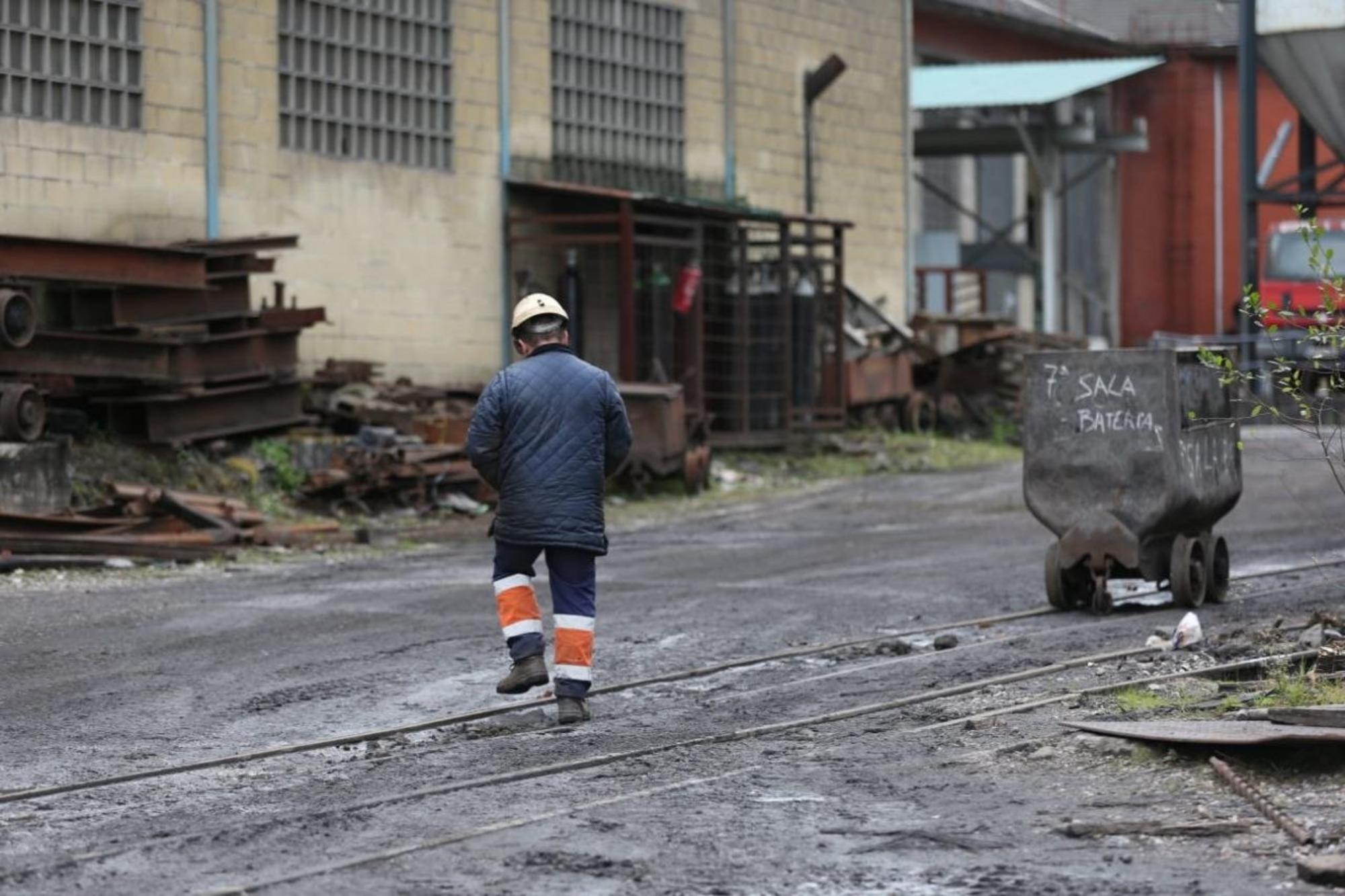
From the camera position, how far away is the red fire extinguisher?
2602cm

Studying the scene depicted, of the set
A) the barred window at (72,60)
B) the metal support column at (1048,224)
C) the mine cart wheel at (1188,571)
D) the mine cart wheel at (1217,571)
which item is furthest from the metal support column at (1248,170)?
the mine cart wheel at (1188,571)

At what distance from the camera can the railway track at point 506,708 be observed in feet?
25.0

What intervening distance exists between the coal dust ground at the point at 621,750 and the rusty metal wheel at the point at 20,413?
2095 mm

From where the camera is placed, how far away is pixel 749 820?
22.7ft

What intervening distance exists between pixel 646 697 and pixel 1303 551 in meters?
8.40

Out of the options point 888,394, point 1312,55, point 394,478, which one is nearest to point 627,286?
point 394,478

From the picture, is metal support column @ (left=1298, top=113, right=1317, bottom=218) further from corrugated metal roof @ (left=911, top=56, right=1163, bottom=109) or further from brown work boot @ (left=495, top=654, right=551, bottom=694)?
brown work boot @ (left=495, top=654, right=551, bottom=694)

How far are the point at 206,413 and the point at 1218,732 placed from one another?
1342cm

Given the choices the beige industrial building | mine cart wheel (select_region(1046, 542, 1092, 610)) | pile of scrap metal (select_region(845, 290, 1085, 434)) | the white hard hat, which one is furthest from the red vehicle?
the white hard hat

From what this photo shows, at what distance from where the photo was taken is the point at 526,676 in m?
9.12

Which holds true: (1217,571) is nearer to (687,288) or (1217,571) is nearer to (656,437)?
(656,437)

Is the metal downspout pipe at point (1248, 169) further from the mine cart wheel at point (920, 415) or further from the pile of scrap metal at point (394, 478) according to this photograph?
the pile of scrap metal at point (394, 478)

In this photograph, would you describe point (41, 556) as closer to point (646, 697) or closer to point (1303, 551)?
point (646, 697)

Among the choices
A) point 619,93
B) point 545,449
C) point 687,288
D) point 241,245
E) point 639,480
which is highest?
point 619,93
